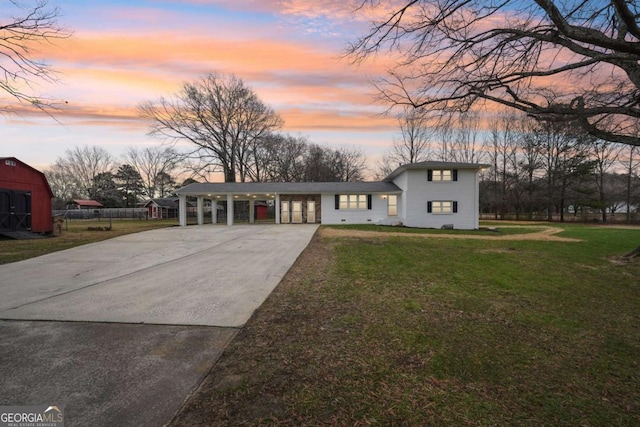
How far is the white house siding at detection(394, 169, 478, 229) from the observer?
21469 millimetres

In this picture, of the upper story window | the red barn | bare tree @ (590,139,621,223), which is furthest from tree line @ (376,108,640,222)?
the red barn

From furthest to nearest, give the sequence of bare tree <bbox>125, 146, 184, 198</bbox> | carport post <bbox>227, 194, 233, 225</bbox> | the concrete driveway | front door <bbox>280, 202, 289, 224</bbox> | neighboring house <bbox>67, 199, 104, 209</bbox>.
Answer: bare tree <bbox>125, 146, 184, 198</bbox> < neighboring house <bbox>67, 199, 104, 209</bbox> < front door <bbox>280, 202, 289, 224</bbox> < carport post <bbox>227, 194, 233, 225</bbox> < the concrete driveway

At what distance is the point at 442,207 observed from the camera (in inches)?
853

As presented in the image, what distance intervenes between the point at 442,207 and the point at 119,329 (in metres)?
21.1

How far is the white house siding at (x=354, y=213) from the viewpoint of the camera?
77.2 ft

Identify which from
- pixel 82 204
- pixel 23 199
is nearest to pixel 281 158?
pixel 23 199

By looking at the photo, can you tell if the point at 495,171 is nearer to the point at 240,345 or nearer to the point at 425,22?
the point at 425,22

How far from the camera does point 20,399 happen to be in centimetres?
245

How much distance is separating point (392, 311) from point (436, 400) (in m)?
2.22

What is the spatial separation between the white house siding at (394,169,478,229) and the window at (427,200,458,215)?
20 centimetres

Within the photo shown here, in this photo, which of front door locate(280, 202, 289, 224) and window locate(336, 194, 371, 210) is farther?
A: front door locate(280, 202, 289, 224)

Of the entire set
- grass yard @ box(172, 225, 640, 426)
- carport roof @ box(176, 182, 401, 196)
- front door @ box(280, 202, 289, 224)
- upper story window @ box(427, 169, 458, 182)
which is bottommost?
grass yard @ box(172, 225, 640, 426)

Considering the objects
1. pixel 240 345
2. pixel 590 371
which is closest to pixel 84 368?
pixel 240 345

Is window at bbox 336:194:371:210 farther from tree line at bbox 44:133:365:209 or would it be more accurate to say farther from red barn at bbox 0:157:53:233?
tree line at bbox 44:133:365:209
